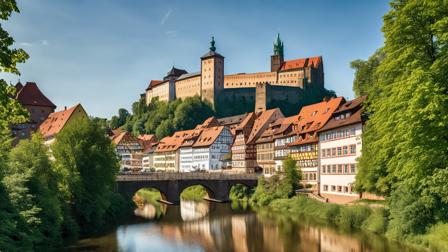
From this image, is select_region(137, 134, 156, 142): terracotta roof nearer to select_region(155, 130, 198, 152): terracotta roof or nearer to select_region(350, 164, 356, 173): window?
select_region(155, 130, 198, 152): terracotta roof

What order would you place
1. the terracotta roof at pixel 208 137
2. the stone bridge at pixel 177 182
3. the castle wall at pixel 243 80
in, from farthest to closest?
1. the castle wall at pixel 243 80
2. the terracotta roof at pixel 208 137
3. the stone bridge at pixel 177 182

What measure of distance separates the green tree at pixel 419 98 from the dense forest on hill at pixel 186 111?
9641cm

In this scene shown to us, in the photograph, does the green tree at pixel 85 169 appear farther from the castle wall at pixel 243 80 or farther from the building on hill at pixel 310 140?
the castle wall at pixel 243 80

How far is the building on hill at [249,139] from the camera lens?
6819 cm

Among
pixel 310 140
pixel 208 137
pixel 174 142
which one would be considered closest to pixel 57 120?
pixel 208 137

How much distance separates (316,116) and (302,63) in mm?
89830

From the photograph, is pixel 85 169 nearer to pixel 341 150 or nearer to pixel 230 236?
pixel 230 236

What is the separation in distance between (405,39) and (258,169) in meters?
45.3

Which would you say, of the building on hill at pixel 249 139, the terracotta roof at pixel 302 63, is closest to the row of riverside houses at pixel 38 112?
the building on hill at pixel 249 139

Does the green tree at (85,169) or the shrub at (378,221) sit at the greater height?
the green tree at (85,169)

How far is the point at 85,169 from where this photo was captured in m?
34.0

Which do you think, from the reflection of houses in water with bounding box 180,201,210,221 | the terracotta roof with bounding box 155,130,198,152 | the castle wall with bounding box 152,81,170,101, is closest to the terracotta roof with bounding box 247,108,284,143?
the reflection of houses in water with bounding box 180,201,210,221

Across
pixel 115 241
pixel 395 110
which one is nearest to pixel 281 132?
pixel 115 241

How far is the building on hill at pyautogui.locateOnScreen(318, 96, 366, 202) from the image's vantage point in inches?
1564
